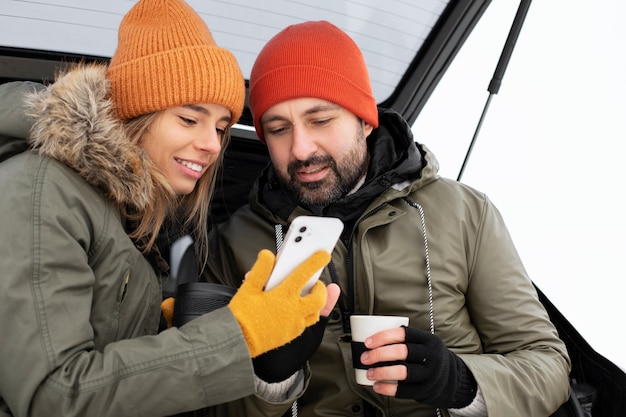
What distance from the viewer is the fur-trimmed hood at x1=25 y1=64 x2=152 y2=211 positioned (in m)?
1.42

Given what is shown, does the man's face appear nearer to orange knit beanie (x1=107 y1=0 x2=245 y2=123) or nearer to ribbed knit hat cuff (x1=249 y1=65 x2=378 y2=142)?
ribbed knit hat cuff (x1=249 y1=65 x2=378 y2=142)

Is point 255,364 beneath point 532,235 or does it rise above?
above

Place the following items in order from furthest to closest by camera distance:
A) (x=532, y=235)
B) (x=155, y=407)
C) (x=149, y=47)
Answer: (x=532, y=235) < (x=149, y=47) < (x=155, y=407)

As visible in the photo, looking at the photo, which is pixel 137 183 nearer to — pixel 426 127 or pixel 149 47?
pixel 149 47

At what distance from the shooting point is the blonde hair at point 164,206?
161 centimetres

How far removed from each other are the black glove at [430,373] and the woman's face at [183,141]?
66cm

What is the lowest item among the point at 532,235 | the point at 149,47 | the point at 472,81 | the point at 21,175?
the point at 532,235

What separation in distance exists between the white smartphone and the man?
0.54 metres

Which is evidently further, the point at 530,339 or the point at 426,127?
the point at 426,127

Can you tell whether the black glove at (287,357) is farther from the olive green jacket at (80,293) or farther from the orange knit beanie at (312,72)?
the orange knit beanie at (312,72)

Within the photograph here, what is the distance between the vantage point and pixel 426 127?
504 cm

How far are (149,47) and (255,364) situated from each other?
80 cm

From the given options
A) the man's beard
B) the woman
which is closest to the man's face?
the man's beard

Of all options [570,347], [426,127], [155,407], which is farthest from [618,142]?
[155,407]
